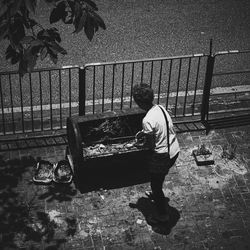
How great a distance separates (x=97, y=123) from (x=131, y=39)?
176 inches

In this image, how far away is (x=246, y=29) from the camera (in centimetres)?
1377

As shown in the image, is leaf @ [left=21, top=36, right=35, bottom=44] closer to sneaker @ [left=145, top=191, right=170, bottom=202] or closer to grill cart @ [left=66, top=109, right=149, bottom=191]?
grill cart @ [left=66, top=109, right=149, bottom=191]

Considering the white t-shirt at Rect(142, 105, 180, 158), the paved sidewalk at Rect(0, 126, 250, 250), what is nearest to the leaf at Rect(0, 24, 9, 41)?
the white t-shirt at Rect(142, 105, 180, 158)

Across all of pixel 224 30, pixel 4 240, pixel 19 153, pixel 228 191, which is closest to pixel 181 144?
pixel 228 191

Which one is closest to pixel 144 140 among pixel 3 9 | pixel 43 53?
pixel 43 53

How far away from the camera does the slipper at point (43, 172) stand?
881cm

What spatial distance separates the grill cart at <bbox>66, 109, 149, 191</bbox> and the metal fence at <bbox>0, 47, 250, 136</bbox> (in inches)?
29.5

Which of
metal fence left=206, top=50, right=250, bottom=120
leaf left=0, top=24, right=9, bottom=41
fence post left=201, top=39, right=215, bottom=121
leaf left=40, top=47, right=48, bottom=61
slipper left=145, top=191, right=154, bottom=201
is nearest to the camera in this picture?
leaf left=0, top=24, right=9, bottom=41

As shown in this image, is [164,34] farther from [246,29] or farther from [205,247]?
[205,247]

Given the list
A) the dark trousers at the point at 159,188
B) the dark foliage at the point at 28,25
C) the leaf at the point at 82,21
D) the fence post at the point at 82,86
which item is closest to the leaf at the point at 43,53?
the dark foliage at the point at 28,25

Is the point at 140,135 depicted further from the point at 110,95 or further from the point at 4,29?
the point at 110,95

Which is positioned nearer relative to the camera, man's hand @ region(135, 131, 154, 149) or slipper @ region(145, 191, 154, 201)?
man's hand @ region(135, 131, 154, 149)

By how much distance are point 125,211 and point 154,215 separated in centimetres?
47

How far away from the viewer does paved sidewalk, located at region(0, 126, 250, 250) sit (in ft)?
26.1
